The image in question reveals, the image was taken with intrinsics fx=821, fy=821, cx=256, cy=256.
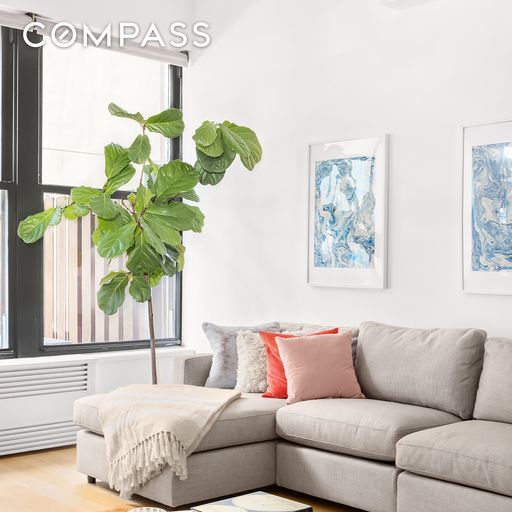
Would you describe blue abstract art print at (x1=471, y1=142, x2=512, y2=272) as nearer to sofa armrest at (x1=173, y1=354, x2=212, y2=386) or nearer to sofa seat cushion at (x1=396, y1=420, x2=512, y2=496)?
sofa seat cushion at (x1=396, y1=420, x2=512, y2=496)

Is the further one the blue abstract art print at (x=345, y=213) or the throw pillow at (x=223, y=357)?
the blue abstract art print at (x=345, y=213)

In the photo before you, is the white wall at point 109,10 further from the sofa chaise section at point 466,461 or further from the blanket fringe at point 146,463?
the sofa chaise section at point 466,461

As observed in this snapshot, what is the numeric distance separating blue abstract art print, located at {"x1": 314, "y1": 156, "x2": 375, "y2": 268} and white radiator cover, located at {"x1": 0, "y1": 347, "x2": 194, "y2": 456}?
1.18 metres

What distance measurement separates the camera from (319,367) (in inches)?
167

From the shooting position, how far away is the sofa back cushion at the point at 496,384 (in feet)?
12.2

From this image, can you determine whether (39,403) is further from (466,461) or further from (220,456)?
(466,461)

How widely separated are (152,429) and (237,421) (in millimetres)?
423

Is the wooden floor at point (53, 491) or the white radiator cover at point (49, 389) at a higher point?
the white radiator cover at point (49, 389)

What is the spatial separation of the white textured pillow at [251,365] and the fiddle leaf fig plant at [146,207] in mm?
757

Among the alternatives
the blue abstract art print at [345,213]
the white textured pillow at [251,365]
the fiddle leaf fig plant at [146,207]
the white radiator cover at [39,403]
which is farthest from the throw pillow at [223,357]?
the white radiator cover at [39,403]

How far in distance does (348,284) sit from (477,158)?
111 centimetres

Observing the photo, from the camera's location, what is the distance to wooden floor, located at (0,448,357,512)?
394 cm

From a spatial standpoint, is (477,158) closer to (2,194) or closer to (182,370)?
(182,370)

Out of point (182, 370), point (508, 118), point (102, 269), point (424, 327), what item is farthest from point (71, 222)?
point (508, 118)
